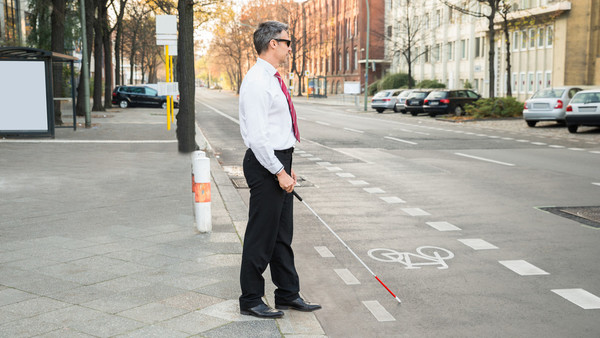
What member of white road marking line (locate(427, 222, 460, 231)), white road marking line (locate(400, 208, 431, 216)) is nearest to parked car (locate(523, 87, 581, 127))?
white road marking line (locate(400, 208, 431, 216))

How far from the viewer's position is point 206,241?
653cm

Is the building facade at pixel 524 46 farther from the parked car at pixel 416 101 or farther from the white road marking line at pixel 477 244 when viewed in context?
the white road marking line at pixel 477 244

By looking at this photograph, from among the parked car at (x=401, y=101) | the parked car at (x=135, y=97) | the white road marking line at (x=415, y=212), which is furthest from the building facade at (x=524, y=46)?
the white road marking line at (x=415, y=212)

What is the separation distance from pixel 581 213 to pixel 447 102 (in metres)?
27.2

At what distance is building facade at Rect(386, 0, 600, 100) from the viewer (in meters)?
41.4

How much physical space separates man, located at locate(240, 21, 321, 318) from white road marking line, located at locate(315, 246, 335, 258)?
1.81 meters

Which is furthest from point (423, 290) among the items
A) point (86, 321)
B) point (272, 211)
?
point (86, 321)

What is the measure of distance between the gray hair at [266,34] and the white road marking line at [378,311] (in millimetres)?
1911

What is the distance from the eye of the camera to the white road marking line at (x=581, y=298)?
489 centimetres

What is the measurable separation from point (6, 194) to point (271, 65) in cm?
635

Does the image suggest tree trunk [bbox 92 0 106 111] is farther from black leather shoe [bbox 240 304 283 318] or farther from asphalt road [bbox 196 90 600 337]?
black leather shoe [bbox 240 304 283 318]

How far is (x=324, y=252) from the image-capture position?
657 cm

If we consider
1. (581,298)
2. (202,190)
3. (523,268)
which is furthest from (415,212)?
(581,298)

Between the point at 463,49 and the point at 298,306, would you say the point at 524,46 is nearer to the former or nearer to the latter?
the point at 463,49
